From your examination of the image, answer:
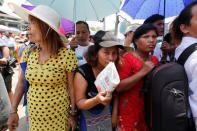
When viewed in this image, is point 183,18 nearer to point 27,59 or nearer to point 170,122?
point 170,122

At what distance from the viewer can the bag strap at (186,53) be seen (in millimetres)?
1098

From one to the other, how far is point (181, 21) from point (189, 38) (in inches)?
7.2

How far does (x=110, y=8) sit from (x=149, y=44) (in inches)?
41.8

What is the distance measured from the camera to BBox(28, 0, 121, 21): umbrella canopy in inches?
78.7

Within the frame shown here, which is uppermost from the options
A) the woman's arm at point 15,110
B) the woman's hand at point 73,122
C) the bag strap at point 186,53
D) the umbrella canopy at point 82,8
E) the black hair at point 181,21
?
the umbrella canopy at point 82,8

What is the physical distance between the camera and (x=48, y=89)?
1.43 metres

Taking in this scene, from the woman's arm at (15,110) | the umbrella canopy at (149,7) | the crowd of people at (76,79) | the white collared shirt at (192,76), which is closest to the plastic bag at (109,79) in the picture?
the crowd of people at (76,79)

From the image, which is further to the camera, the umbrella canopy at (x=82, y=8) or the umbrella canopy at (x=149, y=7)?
the umbrella canopy at (x=149, y=7)

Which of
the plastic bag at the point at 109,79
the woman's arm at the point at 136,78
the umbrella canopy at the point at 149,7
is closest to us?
the plastic bag at the point at 109,79

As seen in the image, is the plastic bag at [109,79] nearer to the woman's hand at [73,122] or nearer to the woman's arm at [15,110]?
the woman's hand at [73,122]

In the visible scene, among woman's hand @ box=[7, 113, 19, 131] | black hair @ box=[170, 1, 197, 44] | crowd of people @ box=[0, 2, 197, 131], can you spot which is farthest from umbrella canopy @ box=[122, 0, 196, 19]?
woman's hand @ box=[7, 113, 19, 131]

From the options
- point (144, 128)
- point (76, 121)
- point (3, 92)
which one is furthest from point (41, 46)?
point (144, 128)

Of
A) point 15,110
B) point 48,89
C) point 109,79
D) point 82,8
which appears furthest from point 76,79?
point 82,8

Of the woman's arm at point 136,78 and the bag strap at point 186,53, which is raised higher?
the bag strap at point 186,53
